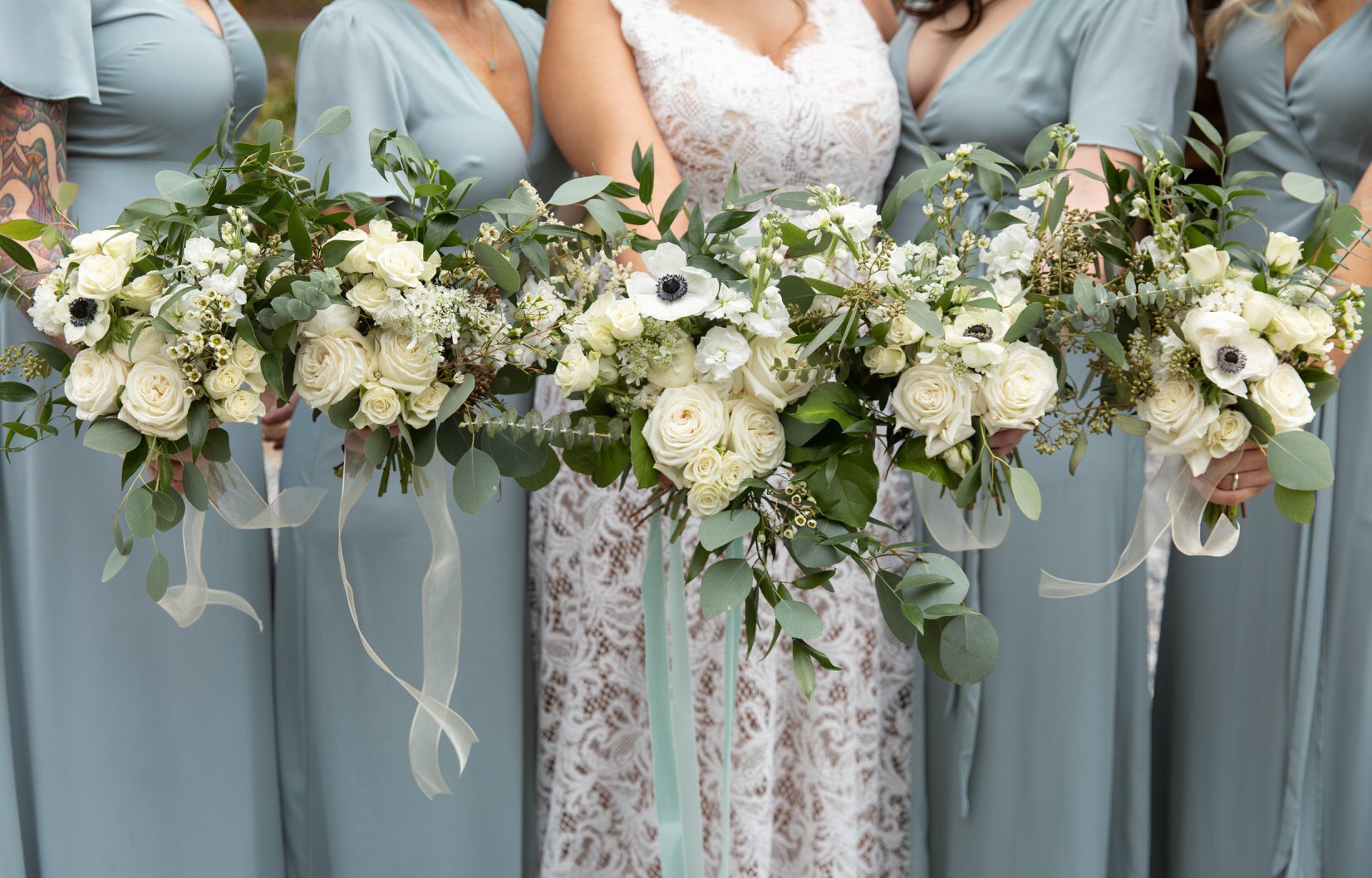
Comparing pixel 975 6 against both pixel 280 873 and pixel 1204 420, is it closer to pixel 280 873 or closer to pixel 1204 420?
pixel 1204 420

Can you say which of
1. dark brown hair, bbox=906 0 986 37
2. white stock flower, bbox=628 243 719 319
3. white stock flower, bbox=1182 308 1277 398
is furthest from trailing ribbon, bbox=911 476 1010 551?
dark brown hair, bbox=906 0 986 37

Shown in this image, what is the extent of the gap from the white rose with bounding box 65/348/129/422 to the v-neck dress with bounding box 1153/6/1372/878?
204cm

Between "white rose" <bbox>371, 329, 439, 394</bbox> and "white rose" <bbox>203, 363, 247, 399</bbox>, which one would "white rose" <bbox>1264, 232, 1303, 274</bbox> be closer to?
"white rose" <bbox>371, 329, 439, 394</bbox>

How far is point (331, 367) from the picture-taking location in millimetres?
1688

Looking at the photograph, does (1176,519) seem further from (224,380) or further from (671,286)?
(224,380)

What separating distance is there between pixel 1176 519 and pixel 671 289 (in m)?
0.84

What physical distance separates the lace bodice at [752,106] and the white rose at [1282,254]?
0.87 m

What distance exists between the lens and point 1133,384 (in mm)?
1779

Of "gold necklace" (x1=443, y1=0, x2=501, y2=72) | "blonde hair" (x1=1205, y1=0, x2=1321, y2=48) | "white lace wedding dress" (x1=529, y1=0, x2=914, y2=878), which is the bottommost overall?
"white lace wedding dress" (x1=529, y1=0, x2=914, y2=878)

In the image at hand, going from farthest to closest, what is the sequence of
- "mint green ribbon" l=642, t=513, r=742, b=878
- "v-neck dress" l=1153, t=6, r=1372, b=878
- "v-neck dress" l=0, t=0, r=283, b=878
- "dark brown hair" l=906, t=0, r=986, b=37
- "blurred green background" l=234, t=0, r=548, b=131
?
1. "blurred green background" l=234, t=0, r=548, b=131
2. "dark brown hair" l=906, t=0, r=986, b=37
3. "v-neck dress" l=1153, t=6, r=1372, b=878
4. "v-neck dress" l=0, t=0, r=283, b=878
5. "mint green ribbon" l=642, t=513, r=742, b=878

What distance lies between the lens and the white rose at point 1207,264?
5.63 feet

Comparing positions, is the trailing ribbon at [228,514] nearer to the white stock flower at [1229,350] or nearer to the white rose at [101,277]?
the white rose at [101,277]

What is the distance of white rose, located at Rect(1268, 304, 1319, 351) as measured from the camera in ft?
5.52

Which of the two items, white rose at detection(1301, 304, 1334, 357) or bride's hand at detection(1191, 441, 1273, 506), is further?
bride's hand at detection(1191, 441, 1273, 506)
